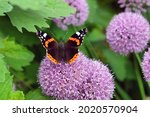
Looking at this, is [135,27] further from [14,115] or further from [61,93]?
[14,115]

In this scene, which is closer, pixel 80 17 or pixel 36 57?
pixel 80 17

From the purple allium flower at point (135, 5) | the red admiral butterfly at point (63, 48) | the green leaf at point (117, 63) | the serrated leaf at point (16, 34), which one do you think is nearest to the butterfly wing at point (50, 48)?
the red admiral butterfly at point (63, 48)

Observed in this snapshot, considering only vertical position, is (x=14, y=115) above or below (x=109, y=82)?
below

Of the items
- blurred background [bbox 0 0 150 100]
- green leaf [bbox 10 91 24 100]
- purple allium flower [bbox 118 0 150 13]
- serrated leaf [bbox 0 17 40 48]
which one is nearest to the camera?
green leaf [bbox 10 91 24 100]

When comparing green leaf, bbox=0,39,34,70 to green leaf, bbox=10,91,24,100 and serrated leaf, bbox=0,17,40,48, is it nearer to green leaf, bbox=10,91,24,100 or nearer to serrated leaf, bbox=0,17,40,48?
serrated leaf, bbox=0,17,40,48

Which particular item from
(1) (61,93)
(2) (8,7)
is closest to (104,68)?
(1) (61,93)

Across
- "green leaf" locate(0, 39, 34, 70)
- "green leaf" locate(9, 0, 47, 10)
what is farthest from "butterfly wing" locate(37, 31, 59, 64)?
"green leaf" locate(0, 39, 34, 70)

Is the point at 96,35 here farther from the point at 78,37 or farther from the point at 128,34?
the point at 78,37
